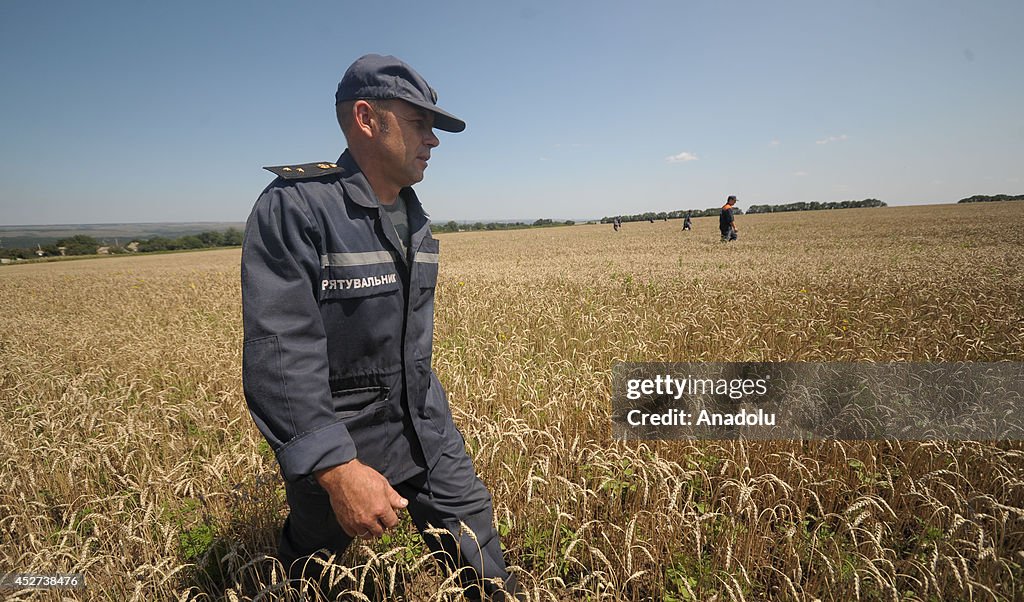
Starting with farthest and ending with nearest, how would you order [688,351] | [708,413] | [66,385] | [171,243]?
[171,243] < [688,351] < [66,385] < [708,413]

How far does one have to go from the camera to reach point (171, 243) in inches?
2569

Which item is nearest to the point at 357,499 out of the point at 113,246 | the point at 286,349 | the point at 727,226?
the point at 286,349

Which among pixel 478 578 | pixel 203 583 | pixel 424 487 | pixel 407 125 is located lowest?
pixel 203 583

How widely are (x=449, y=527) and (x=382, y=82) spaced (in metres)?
1.92

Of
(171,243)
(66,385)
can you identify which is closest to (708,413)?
(66,385)

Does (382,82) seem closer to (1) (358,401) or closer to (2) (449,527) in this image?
(1) (358,401)

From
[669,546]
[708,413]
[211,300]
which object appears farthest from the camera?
[211,300]

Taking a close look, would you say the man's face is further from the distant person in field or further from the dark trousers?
the distant person in field

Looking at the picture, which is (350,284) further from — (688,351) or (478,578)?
(688,351)

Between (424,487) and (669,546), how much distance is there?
133 centimetres

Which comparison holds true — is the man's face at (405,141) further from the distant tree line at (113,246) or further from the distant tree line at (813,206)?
the distant tree line at (813,206)

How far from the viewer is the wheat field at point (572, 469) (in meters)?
2.04

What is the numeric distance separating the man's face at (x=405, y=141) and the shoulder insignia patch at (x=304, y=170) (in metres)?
0.22

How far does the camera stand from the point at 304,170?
1741 millimetres
